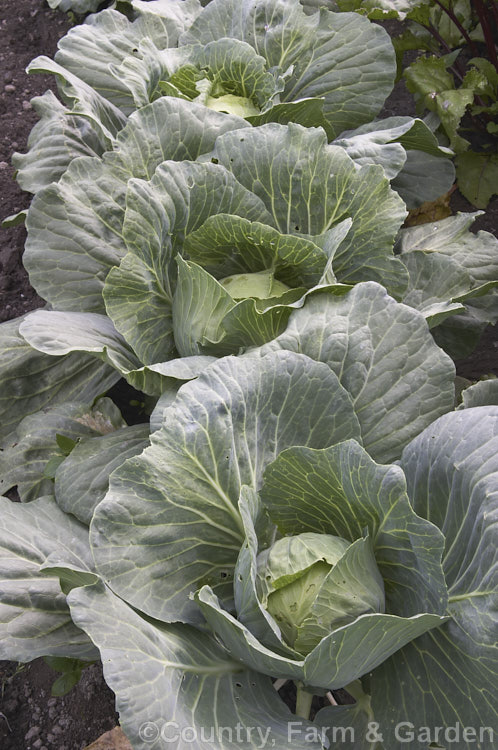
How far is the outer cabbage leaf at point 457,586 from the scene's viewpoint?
145 cm

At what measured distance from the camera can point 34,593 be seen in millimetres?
1922

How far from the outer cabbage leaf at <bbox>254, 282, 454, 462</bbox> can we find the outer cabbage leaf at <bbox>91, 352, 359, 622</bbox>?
0.52ft

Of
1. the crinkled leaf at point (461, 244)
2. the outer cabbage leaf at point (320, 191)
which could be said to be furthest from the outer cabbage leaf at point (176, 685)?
the crinkled leaf at point (461, 244)

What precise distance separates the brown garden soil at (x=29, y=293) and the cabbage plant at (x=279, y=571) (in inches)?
26.0

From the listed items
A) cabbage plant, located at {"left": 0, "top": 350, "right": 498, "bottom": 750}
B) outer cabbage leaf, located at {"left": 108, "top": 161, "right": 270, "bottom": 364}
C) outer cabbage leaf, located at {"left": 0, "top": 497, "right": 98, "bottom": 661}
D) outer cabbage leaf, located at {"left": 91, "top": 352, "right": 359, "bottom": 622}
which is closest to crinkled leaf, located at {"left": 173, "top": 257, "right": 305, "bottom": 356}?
outer cabbage leaf, located at {"left": 108, "top": 161, "right": 270, "bottom": 364}

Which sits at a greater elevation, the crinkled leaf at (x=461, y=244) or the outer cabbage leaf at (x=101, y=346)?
the outer cabbage leaf at (x=101, y=346)

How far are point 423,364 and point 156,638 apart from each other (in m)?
0.97

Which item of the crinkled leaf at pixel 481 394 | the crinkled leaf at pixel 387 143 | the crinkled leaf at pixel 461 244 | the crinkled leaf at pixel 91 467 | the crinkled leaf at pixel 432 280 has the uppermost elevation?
the crinkled leaf at pixel 387 143

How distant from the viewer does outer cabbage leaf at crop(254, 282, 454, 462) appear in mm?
1877

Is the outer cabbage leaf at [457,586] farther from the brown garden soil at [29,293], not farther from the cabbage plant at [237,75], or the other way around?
the cabbage plant at [237,75]

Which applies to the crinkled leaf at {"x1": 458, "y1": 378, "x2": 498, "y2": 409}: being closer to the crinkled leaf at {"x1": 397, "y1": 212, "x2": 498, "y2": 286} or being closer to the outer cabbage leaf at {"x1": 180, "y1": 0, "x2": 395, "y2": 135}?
the crinkled leaf at {"x1": 397, "y1": 212, "x2": 498, "y2": 286}

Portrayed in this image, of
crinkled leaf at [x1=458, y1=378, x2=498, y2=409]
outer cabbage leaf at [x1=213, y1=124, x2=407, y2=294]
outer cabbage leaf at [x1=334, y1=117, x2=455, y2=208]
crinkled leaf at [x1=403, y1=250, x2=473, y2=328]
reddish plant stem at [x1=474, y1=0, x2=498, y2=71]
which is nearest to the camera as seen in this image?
crinkled leaf at [x1=458, y1=378, x2=498, y2=409]

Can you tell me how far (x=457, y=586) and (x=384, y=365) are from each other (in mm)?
608

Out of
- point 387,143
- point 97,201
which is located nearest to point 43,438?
point 97,201
